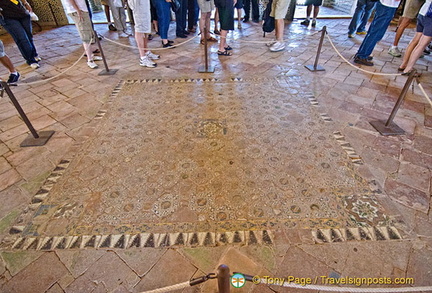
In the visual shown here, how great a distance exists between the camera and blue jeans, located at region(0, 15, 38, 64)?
400 centimetres

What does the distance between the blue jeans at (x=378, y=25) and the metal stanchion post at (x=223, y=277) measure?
15.2 ft

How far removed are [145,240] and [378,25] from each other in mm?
4767

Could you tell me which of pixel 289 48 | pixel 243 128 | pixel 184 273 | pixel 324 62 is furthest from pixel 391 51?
pixel 184 273

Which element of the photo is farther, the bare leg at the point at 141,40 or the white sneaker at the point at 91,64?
the white sneaker at the point at 91,64

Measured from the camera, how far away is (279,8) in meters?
4.50

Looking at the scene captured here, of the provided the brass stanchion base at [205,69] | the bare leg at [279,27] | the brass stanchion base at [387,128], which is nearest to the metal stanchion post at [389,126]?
the brass stanchion base at [387,128]

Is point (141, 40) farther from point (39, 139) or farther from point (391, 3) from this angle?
point (391, 3)

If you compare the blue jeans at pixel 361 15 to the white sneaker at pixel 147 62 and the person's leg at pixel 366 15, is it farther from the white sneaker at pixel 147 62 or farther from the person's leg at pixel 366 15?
the white sneaker at pixel 147 62

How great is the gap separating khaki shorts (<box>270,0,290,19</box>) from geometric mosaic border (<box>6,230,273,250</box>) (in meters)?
4.44

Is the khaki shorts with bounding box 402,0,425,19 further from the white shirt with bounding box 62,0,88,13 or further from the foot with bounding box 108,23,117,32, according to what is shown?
the foot with bounding box 108,23,117,32

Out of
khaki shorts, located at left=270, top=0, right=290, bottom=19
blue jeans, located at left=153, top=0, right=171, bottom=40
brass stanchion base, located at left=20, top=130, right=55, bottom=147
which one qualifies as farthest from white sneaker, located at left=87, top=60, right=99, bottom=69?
khaki shorts, located at left=270, top=0, right=290, bottom=19

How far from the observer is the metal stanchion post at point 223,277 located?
97 centimetres

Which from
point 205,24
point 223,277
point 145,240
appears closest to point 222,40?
point 205,24

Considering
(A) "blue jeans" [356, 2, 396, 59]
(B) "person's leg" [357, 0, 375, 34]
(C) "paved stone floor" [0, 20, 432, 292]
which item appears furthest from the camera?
(B) "person's leg" [357, 0, 375, 34]
